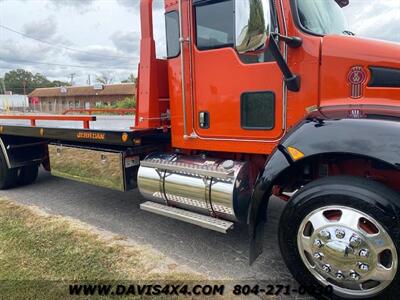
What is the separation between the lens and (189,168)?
3385mm

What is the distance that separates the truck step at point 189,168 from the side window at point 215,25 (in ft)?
3.65

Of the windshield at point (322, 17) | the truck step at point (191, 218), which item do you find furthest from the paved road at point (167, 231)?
the windshield at point (322, 17)

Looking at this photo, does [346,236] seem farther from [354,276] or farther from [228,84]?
[228,84]

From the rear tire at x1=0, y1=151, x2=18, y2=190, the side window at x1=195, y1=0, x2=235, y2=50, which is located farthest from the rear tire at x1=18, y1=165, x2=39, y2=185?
the side window at x1=195, y1=0, x2=235, y2=50

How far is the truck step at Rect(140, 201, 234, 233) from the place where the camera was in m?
3.07

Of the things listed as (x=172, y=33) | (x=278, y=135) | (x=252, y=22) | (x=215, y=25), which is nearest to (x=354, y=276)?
(x=278, y=135)

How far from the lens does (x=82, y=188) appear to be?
18.8 ft

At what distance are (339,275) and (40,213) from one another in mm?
3743

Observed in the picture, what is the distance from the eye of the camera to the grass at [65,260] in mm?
2934

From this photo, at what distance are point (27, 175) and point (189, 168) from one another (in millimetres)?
3836

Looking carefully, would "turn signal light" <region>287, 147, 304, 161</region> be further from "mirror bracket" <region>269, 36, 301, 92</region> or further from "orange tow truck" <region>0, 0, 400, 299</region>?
"mirror bracket" <region>269, 36, 301, 92</region>

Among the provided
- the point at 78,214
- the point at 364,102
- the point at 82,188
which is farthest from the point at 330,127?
the point at 82,188

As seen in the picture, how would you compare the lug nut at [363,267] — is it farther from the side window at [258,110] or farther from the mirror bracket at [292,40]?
the mirror bracket at [292,40]

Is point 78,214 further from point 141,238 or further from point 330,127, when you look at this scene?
point 330,127
